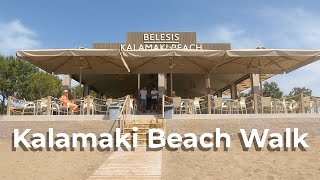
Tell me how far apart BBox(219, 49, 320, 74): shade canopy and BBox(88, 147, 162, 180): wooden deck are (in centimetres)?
563

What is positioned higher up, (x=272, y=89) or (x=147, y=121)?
(x=272, y=89)

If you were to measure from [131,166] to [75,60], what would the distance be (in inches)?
326

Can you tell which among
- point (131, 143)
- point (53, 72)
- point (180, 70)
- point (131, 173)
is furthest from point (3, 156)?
point (180, 70)

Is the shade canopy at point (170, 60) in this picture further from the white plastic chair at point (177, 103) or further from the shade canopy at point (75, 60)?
the white plastic chair at point (177, 103)

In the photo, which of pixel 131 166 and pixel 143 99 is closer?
pixel 131 166

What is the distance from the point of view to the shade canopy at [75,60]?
531 inches

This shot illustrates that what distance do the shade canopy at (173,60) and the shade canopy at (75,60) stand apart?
61 cm

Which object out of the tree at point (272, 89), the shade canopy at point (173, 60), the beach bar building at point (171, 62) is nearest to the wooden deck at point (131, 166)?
the beach bar building at point (171, 62)

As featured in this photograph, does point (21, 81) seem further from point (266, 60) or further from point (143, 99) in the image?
point (266, 60)

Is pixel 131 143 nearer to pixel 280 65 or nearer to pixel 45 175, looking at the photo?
pixel 45 175

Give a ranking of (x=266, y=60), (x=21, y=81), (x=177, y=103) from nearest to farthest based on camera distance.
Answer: (x=177, y=103)
(x=266, y=60)
(x=21, y=81)

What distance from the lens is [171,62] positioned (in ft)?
50.3

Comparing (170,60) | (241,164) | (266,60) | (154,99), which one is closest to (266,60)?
(266,60)

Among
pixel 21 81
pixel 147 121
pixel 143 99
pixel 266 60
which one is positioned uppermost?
pixel 21 81
